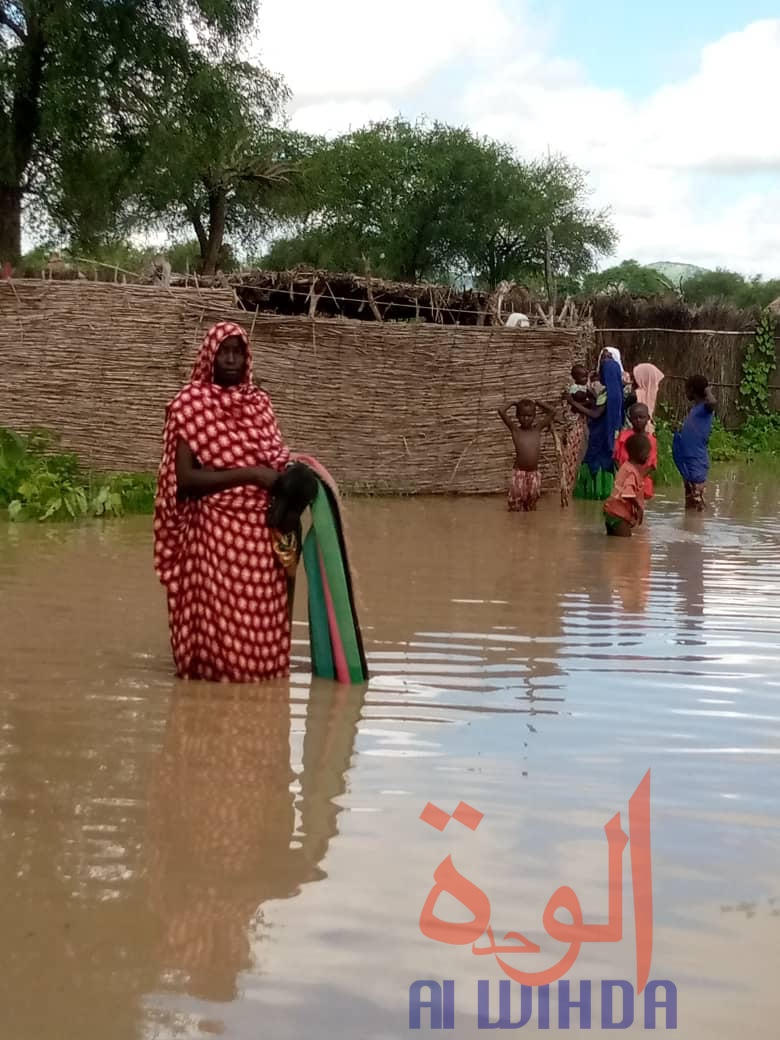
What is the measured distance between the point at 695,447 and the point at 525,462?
1.70 meters

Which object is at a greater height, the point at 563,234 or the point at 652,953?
the point at 563,234

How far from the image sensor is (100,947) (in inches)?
108

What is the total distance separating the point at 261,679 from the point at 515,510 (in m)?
6.90

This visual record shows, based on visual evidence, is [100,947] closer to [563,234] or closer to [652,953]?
[652,953]

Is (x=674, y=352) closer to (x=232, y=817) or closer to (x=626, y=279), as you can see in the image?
(x=232, y=817)

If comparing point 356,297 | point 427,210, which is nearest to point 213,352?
point 356,297

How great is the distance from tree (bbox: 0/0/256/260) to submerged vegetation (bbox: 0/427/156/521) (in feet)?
25.6

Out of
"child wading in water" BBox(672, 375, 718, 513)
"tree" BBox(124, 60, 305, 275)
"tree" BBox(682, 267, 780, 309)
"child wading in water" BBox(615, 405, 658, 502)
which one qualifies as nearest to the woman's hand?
"child wading in water" BBox(615, 405, 658, 502)

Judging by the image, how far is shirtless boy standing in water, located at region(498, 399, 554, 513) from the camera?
11.6 meters

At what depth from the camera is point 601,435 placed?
12727 mm

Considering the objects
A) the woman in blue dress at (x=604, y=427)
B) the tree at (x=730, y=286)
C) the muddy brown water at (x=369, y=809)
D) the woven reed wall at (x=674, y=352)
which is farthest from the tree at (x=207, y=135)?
the tree at (x=730, y=286)

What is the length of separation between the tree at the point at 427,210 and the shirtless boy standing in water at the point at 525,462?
26630mm

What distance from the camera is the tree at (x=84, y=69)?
1720 cm

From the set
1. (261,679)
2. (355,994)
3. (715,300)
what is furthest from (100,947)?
(715,300)
